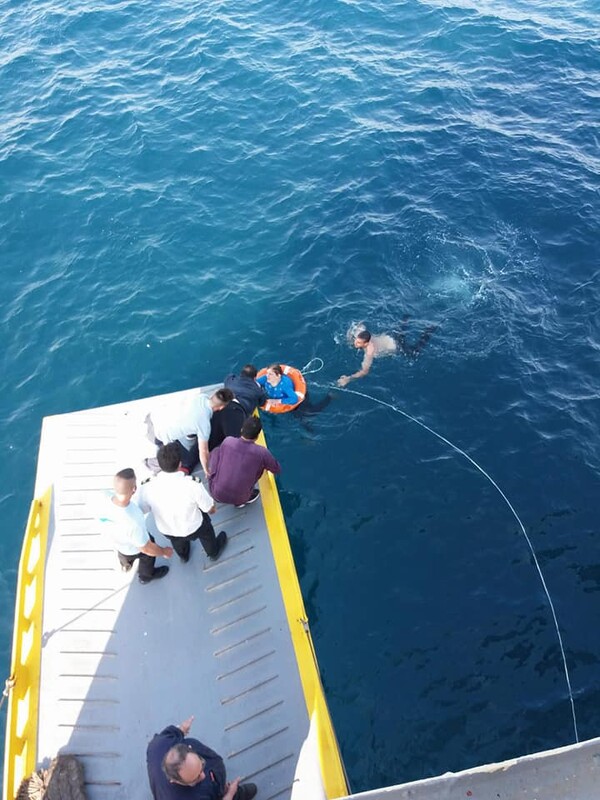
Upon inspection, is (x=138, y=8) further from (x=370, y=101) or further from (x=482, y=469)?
(x=482, y=469)

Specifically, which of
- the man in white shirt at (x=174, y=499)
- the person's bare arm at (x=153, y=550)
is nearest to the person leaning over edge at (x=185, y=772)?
the person's bare arm at (x=153, y=550)

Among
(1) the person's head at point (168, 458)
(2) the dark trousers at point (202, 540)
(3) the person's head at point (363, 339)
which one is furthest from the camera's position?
(3) the person's head at point (363, 339)

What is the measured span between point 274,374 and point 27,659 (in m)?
6.01

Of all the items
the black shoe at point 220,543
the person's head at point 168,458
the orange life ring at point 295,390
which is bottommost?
the orange life ring at point 295,390

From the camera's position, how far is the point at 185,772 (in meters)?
5.13

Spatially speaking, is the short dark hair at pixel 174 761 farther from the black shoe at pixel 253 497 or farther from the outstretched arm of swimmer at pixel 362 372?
the outstretched arm of swimmer at pixel 362 372

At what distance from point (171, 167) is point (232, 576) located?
44.6ft

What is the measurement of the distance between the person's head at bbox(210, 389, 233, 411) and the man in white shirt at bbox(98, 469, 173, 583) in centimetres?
210

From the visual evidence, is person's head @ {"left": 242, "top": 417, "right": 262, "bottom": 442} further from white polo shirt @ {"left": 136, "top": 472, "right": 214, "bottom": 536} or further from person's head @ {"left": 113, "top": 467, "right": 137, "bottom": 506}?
person's head @ {"left": 113, "top": 467, "right": 137, "bottom": 506}

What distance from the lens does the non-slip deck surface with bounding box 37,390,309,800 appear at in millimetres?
6688

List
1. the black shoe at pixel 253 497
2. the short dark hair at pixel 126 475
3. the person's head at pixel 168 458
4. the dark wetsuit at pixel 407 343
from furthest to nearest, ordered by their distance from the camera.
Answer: the dark wetsuit at pixel 407 343 < the black shoe at pixel 253 497 < the person's head at pixel 168 458 < the short dark hair at pixel 126 475

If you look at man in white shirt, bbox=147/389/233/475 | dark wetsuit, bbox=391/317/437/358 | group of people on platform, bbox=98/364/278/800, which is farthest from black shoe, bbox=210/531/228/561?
dark wetsuit, bbox=391/317/437/358

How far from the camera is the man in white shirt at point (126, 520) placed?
265 inches

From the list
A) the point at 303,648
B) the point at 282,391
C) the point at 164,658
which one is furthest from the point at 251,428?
the point at 282,391
